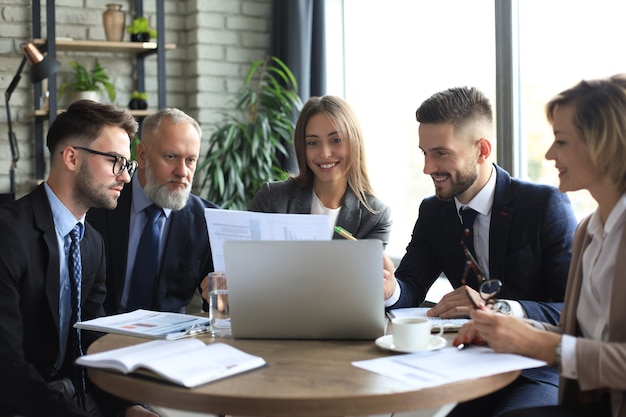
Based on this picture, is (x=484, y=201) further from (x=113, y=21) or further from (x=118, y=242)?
(x=113, y=21)

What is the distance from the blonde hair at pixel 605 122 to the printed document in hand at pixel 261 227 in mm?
643

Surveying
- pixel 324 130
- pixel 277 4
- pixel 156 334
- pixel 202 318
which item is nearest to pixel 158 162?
pixel 324 130

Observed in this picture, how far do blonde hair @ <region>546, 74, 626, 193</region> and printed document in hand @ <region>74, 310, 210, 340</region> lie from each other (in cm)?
104

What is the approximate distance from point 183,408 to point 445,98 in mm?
1435

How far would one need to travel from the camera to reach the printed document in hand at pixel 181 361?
156 cm

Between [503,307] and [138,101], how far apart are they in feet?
10.0

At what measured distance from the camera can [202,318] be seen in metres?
2.18

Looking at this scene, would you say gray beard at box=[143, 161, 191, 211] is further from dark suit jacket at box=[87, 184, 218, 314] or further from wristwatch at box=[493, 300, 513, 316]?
wristwatch at box=[493, 300, 513, 316]

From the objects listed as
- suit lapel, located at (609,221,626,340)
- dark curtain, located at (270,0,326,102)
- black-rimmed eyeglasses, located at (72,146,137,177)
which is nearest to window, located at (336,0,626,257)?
dark curtain, located at (270,0,326,102)

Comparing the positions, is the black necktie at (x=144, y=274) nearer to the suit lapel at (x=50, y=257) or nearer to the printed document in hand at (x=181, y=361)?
the suit lapel at (x=50, y=257)

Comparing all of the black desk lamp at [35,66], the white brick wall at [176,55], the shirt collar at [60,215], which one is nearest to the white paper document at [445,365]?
the shirt collar at [60,215]

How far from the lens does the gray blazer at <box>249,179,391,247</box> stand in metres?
3.10

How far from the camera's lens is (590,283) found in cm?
187

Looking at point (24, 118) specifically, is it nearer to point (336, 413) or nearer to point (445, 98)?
point (445, 98)
